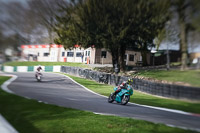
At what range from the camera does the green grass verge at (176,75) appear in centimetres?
140

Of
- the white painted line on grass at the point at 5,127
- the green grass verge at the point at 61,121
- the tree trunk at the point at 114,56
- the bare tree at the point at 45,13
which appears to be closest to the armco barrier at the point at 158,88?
the tree trunk at the point at 114,56

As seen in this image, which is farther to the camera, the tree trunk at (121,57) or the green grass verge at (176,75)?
the tree trunk at (121,57)

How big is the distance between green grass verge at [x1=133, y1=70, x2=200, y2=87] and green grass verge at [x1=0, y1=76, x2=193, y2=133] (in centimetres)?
451

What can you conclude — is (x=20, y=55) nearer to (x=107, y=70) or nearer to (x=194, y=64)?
(x=107, y=70)

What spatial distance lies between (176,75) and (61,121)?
8375 mm

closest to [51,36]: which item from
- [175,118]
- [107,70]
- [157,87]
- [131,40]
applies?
[107,70]

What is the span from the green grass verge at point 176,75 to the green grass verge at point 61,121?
451 centimetres

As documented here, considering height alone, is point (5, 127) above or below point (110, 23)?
below

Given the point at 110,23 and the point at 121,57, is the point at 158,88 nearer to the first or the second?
the point at 121,57

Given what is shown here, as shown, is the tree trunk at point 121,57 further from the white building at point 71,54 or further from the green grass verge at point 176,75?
the green grass verge at point 176,75

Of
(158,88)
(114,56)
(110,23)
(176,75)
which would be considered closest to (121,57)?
(114,56)

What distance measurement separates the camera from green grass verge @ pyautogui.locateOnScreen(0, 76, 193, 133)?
7731mm

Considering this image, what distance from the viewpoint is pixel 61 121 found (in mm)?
9312

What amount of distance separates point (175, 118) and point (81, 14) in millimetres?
1350
